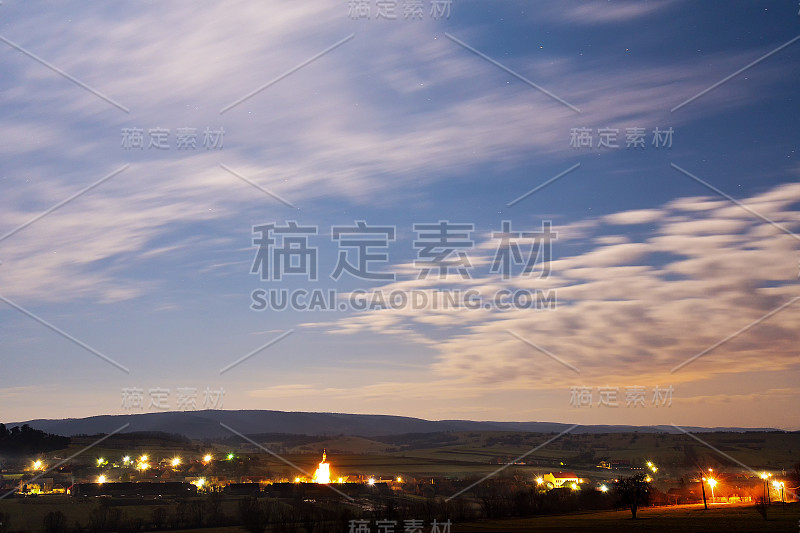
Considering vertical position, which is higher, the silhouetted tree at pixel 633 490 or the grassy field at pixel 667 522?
the silhouetted tree at pixel 633 490

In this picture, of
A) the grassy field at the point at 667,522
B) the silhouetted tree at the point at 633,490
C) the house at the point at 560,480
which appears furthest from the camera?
the house at the point at 560,480

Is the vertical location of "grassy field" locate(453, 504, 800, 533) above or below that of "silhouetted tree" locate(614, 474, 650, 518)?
below

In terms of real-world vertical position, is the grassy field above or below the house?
below

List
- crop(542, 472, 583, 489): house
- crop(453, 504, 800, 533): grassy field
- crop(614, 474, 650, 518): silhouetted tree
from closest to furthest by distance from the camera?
crop(453, 504, 800, 533): grassy field, crop(614, 474, 650, 518): silhouetted tree, crop(542, 472, 583, 489): house

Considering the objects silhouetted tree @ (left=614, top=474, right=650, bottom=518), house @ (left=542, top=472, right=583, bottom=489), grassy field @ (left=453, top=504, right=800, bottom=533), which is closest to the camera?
grassy field @ (left=453, top=504, right=800, bottom=533)

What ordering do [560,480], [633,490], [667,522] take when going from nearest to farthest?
[667,522] → [633,490] → [560,480]

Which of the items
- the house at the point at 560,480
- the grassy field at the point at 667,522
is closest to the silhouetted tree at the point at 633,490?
the grassy field at the point at 667,522

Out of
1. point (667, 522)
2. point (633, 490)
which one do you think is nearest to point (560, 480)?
point (633, 490)

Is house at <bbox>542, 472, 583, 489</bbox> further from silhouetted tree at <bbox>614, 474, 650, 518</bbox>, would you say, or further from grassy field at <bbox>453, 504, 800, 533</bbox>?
grassy field at <bbox>453, 504, 800, 533</bbox>

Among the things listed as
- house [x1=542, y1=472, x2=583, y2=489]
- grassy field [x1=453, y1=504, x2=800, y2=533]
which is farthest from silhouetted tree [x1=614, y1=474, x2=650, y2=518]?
house [x1=542, y1=472, x2=583, y2=489]

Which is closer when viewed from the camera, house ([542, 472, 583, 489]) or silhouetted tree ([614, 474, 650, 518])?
silhouetted tree ([614, 474, 650, 518])

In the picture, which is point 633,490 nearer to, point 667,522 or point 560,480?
point 667,522

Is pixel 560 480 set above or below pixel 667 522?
above

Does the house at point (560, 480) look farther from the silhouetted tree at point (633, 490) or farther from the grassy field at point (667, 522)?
the grassy field at point (667, 522)
